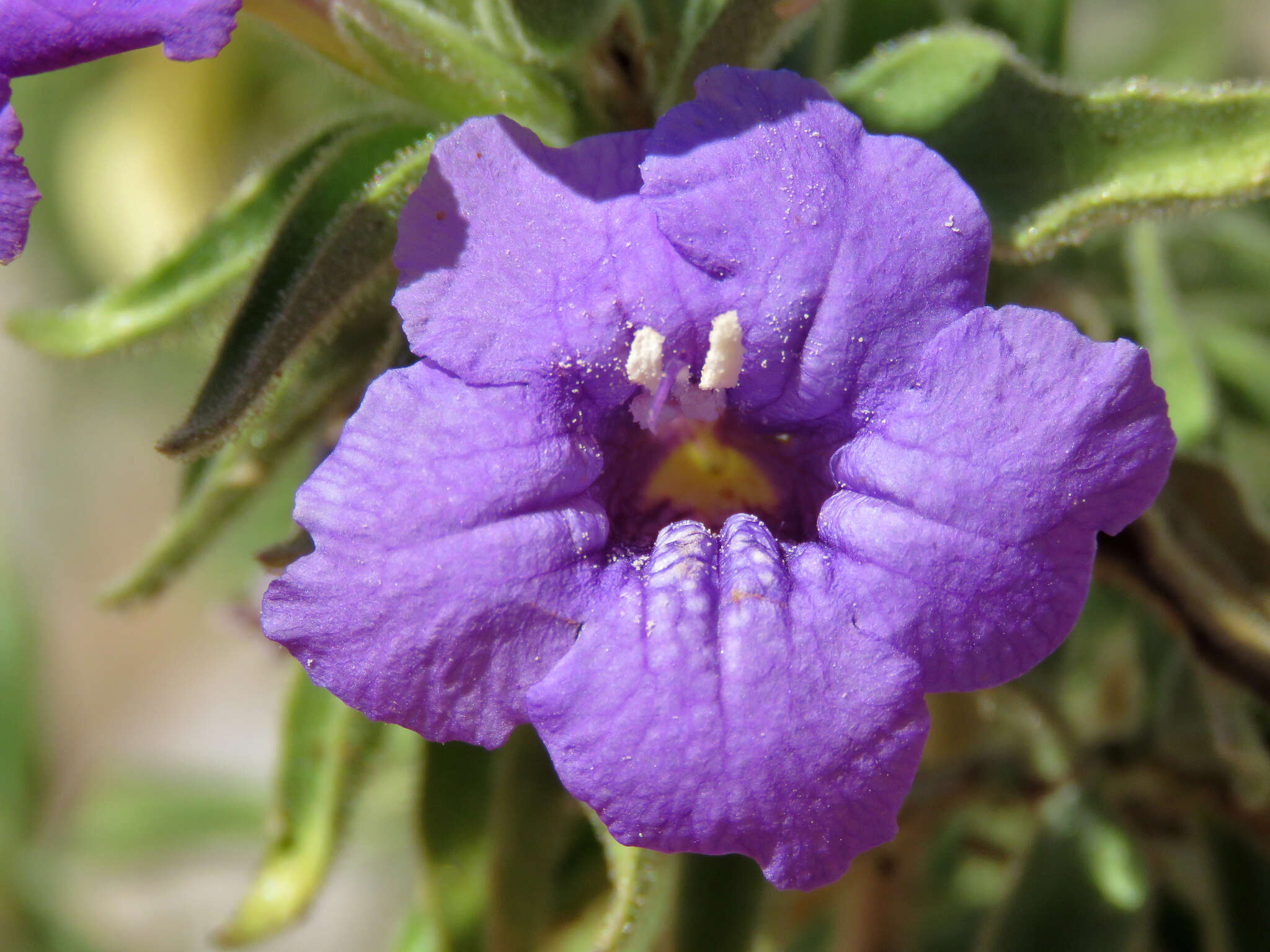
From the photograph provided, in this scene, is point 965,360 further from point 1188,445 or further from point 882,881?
point 882,881

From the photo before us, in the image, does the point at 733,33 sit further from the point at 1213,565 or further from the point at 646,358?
the point at 1213,565

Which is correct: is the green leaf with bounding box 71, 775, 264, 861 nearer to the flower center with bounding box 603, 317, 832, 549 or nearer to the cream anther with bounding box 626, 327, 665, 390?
the flower center with bounding box 603, 317, 832, 549

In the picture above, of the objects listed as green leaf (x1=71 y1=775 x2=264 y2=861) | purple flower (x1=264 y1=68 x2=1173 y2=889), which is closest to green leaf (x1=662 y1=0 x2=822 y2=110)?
purple flower (x1=264 y1=68 x2=1173 y2=889)

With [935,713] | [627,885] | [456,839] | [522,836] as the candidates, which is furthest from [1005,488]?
[935,713]

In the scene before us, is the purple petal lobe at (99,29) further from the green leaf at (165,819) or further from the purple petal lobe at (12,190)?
the green leaf at (165,819)

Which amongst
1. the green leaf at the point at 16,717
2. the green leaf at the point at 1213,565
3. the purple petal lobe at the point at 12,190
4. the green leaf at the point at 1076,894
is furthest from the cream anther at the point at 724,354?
the green leaf at the point at 16,717

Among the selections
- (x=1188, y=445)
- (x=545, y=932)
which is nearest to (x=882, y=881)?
(x=545, y=932)
